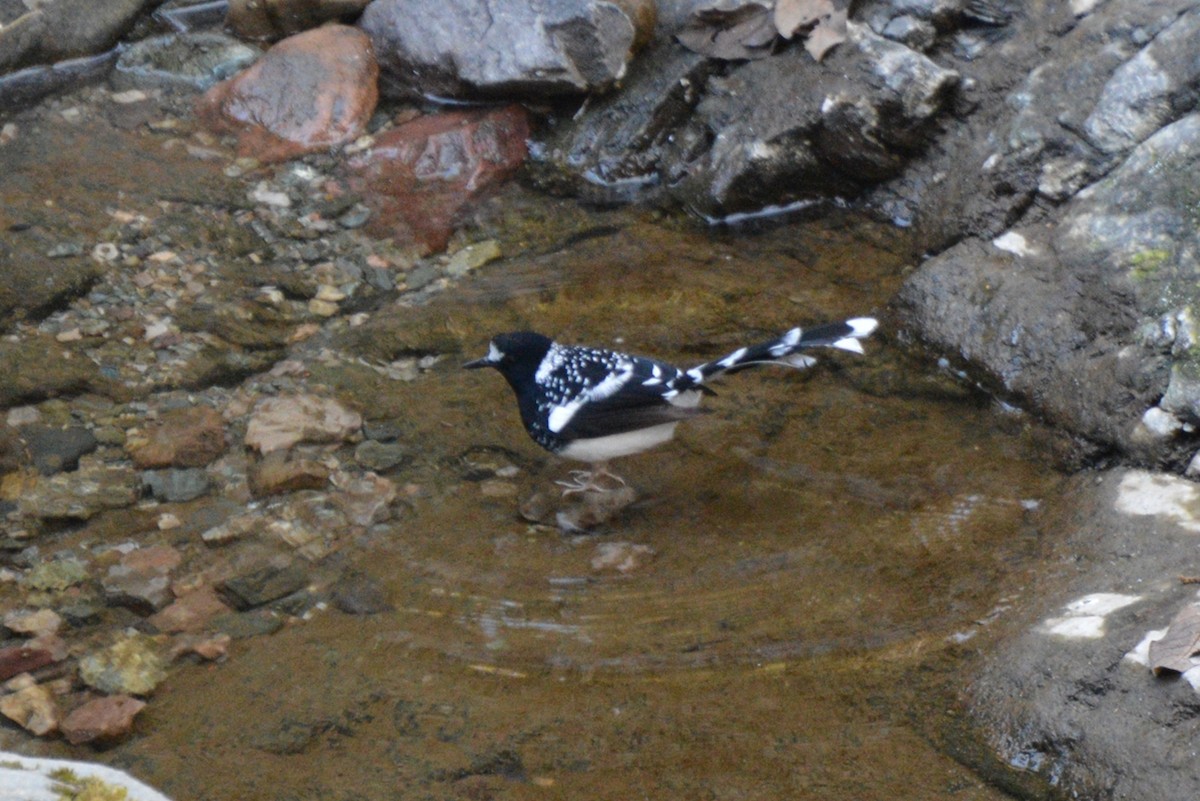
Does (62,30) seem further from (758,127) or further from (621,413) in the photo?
(621,413)

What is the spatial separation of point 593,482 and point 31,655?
2.07 m

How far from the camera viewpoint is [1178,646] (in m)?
3.19

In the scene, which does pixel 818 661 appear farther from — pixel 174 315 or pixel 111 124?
pixel 111 124

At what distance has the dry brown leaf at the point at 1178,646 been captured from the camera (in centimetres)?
313

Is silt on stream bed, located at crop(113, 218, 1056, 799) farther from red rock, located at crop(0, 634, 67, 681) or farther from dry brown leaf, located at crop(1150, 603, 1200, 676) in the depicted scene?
dry brown leaf, located at crop(1150, 603, 1200, 676)

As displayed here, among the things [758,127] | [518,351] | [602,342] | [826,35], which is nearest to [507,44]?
[758,127]

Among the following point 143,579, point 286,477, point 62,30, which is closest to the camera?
point 143,579

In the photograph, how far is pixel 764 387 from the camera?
201 inches

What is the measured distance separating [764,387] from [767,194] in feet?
5.18

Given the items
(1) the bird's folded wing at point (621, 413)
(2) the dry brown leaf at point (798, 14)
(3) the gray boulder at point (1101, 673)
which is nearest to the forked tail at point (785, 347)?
(1) the bird's folded wing at point (621, 413)

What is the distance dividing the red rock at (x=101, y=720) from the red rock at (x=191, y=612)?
1.36 feet

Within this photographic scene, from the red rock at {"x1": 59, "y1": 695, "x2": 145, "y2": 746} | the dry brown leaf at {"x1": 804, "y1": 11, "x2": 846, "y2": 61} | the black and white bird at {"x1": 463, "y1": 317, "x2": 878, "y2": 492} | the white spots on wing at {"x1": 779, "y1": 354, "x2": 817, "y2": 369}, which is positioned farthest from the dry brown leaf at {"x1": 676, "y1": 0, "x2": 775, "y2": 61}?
the red rock at {"x1": 59, "y1": 695, "x2": 145, "y2": 746}

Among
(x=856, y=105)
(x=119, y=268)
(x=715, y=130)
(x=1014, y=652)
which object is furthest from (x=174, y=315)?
(x=1014, y=652)

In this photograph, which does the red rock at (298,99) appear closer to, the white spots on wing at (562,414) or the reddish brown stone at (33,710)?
the white spots on wing at (562,414)
